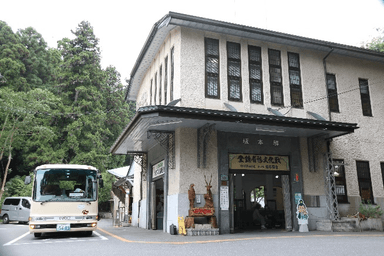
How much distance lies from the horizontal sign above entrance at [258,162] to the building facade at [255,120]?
0.14 feet

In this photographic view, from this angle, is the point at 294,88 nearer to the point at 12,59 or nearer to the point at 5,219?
the point at 5,219

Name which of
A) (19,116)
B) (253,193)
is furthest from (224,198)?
(19,116)

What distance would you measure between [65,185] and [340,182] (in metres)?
11.7

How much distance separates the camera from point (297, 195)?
14156 mm

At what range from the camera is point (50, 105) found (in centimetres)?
3316

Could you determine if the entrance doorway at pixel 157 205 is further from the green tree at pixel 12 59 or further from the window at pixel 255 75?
the green tree at pixel 12 59

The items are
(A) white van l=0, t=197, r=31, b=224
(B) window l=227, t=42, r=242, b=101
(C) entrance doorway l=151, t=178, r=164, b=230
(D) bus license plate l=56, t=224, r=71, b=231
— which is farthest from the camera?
(A) white van l=0, t=197, r=31, b=224

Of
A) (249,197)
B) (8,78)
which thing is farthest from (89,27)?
(249,197)

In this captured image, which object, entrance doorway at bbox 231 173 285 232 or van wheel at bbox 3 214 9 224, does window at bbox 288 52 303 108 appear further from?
van wheel at bbox 3 214 9 224

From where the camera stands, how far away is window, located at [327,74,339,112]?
16203mm

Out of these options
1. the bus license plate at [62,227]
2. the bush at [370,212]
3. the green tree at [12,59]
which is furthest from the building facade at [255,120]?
the green tree at [12,59]

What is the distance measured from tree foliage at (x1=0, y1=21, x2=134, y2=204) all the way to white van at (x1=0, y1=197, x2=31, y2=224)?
19.0 feet

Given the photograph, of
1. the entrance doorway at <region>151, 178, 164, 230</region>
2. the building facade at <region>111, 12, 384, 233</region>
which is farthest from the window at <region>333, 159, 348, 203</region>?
the entrance doorway at <region>151, 178, 164, 230</region>

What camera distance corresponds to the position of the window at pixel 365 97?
17.1 meters
